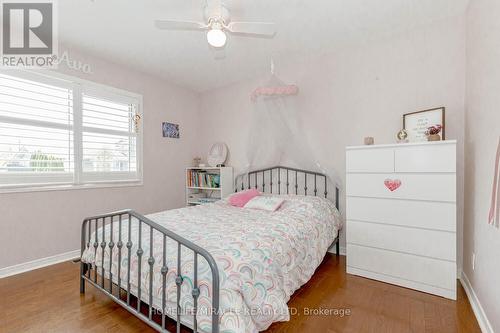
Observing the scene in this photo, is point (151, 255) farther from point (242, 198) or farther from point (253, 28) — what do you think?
point (253, 28)

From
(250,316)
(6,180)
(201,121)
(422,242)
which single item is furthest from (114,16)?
(422,242)

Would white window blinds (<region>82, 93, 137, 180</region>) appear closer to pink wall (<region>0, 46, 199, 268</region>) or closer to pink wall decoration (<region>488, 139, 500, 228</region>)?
pink wall (<region>0, 46, 199, 268</region>)

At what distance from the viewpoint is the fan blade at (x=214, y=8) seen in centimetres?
188

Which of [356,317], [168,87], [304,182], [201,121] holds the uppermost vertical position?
[168,87]

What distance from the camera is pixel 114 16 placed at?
2.32 meters

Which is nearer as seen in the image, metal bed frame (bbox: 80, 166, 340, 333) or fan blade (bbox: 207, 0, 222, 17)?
metal bed frame (bbox: 80, 166, 340, 333)

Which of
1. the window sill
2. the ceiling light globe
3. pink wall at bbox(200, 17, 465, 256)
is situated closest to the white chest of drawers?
pink wall at bbox(200, 17, 465, 256)

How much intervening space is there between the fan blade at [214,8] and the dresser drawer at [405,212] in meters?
2.12

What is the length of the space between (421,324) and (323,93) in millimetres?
2582

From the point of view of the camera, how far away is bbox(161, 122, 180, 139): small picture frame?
395 centimetres

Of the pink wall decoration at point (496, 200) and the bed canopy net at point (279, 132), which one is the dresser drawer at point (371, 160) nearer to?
the bed canopy net at point (279, 132)

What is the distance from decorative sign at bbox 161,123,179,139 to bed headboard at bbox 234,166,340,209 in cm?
132

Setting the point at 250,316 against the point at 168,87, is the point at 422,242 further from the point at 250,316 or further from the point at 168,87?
the point at 168,87

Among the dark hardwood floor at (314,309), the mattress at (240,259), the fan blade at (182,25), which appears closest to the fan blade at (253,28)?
the fan blade at (182,25)
